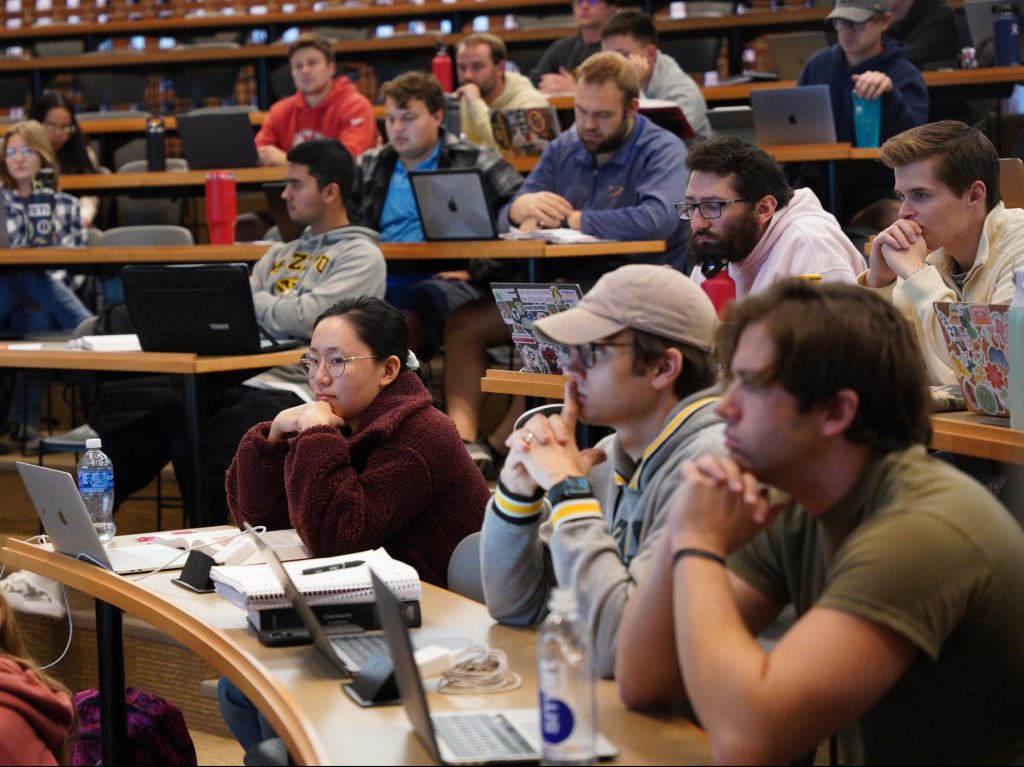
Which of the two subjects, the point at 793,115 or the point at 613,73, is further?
the point at 793,115

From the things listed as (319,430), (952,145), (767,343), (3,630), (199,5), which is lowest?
(3,630)

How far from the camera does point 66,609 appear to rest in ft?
13.3

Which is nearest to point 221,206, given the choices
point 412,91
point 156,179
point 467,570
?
point 412,91

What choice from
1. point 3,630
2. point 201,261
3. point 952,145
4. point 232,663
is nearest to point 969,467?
point 952,145

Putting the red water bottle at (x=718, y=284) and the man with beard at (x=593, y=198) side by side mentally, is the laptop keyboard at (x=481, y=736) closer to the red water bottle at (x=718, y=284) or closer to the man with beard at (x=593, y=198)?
the red water bottle at (x=718, y=284)

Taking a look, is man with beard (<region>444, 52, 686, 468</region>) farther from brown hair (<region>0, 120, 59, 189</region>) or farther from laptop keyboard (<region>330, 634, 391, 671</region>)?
laptop keyboard (<region>330, 634, 391, 671</region>)

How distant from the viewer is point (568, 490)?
1.85 meters

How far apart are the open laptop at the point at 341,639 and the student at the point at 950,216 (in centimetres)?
134

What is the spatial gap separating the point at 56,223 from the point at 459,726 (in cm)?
461

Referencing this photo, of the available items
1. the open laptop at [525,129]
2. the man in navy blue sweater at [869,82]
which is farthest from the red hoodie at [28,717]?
the open laptop at [525,129]

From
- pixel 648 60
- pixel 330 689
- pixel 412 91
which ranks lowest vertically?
pixel 330 689

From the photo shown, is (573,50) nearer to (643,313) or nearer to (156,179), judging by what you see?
(156,179)

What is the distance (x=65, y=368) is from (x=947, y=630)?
337 cm

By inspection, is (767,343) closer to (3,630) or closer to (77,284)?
(3,630)
